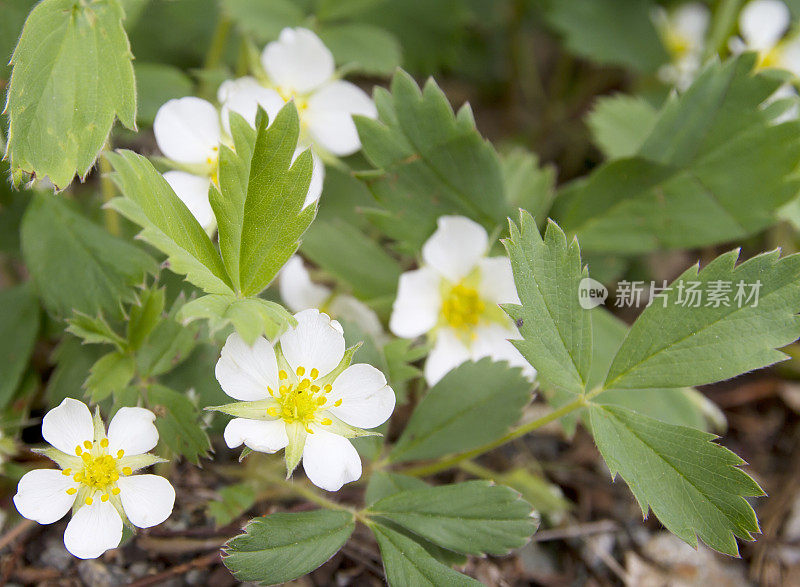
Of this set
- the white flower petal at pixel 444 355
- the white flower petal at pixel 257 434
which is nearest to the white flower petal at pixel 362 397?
the white flower petal at pixel 257 434

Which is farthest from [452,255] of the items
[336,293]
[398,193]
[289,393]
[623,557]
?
[623,557]

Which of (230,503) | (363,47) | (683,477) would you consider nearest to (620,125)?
(363,47)

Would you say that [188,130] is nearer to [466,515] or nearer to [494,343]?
[494,343]

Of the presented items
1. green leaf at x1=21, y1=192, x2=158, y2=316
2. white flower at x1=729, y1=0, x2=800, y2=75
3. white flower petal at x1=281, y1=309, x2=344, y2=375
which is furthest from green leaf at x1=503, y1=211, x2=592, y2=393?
white flower at x1=729, y1=0, x2=800, y2=75

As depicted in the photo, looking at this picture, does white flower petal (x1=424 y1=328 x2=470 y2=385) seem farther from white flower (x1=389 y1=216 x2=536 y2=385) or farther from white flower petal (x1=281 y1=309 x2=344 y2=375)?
white flower petal (x1=281 y1=309 x2=344 y2=375)

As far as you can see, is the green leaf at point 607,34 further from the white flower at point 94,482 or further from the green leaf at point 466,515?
the white flower at point 94,482

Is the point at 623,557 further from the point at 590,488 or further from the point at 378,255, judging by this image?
the point at 378,255
